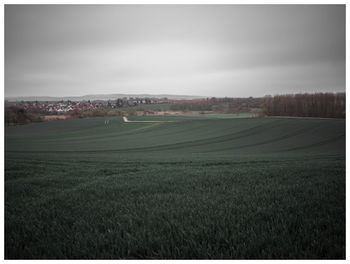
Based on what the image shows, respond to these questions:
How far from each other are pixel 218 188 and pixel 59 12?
4906 mm

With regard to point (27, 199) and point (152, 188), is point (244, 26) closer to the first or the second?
point (152, 188)

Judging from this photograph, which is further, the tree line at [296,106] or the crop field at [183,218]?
the tree line at [296,106]

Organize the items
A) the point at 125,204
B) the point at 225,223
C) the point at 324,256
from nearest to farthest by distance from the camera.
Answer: the point at 324,256, the point at 225,223, the point at 125,204

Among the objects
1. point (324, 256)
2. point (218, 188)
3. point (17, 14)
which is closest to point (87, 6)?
point (17, 14)

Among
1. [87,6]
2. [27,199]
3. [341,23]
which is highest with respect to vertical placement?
[87,6]

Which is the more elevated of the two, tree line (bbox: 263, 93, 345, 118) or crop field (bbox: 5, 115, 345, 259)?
tree line (bbox: 263, 93, 345, 118)

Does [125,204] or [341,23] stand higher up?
[341,23]

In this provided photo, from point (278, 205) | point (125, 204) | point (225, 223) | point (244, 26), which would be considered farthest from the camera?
point (244, 26)

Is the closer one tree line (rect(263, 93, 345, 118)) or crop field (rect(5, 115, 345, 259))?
crop field (rect(5, 115, 345, 259))

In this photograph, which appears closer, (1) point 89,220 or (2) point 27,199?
(1) point 89,220

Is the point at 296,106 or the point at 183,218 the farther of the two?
the point at 296,106

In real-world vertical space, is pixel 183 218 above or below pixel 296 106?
below

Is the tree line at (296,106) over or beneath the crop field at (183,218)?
over

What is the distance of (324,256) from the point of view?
185 centimetres
